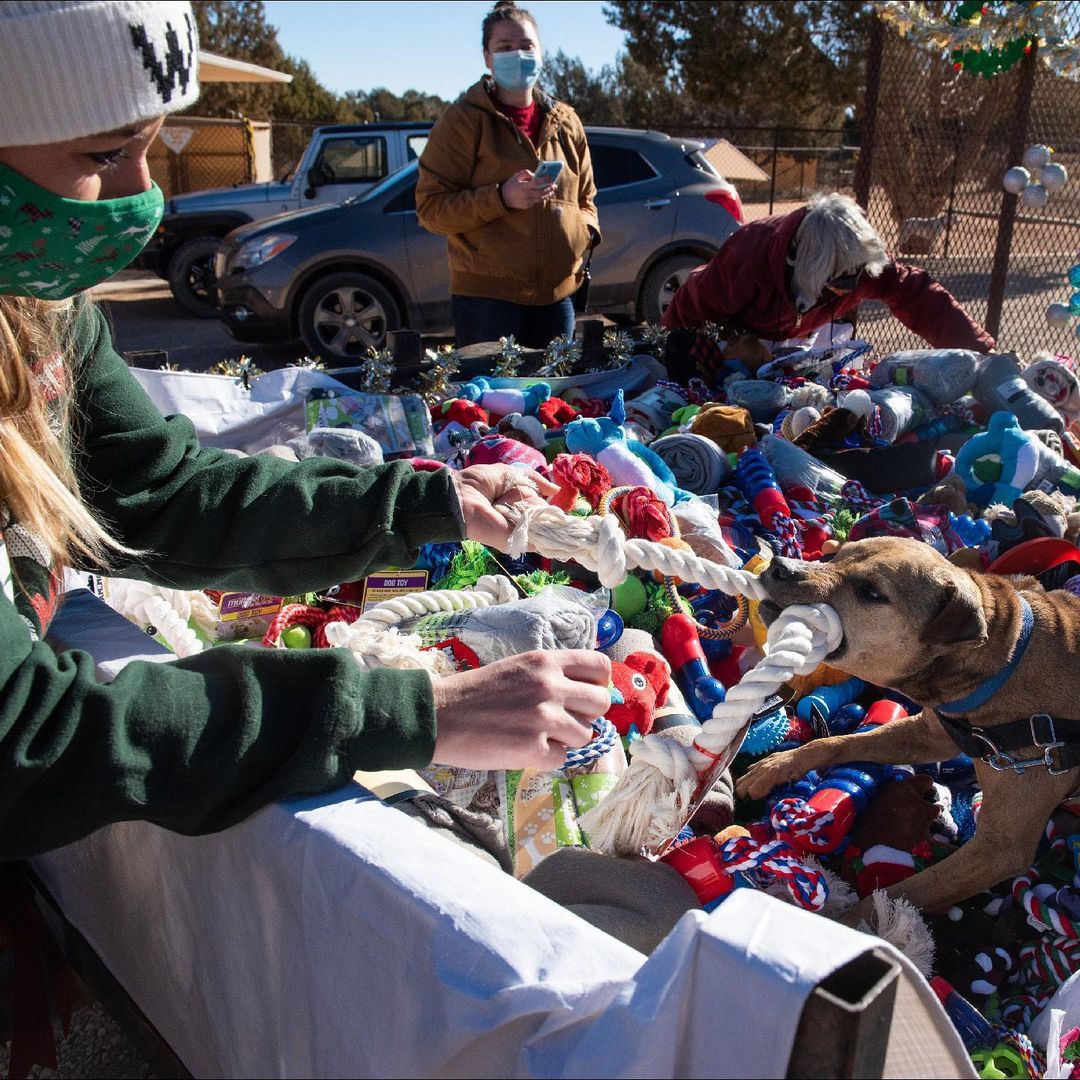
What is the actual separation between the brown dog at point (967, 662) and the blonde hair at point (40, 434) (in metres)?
1.29

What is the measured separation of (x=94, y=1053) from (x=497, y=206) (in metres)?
3.71

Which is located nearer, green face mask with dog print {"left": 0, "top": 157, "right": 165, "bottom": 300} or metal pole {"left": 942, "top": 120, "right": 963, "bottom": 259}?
green face mask with dog print {"left": 0, "top": 157, "right": 165, "bottom": 300}

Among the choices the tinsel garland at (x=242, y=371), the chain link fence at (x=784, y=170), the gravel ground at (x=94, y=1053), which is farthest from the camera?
the chain link fence at (x=784, y=170)

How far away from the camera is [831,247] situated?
480 centimetres

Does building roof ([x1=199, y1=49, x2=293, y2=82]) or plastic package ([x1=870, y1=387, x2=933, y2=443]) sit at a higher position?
building roof ([x1=199, y1=49, x2=293, y2=82])

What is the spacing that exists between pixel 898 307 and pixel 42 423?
4690 mm

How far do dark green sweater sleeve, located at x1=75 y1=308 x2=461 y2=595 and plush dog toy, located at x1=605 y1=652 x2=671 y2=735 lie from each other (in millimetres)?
735

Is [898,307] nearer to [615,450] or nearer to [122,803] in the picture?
[615,450]

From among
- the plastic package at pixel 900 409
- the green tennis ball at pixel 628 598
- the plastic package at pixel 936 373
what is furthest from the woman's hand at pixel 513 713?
the plastic package at pixel 936 373

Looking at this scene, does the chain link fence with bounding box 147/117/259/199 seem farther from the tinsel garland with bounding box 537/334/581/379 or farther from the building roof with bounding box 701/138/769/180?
the tinsel garland with bounding box 537/334/581/379

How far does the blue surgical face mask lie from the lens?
4527 millimetres

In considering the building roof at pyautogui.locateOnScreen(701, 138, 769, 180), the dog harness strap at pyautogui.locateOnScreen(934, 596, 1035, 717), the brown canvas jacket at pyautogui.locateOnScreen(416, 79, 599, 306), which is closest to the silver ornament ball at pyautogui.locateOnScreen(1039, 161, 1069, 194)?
the brown canvas jacket at pyautogui.locateOnScreen(416, 79, 599, 306)

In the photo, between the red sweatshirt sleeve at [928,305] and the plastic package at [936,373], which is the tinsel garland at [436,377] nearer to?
the plastic package at [936,373]

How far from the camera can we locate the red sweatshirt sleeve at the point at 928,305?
5098 millimetres
